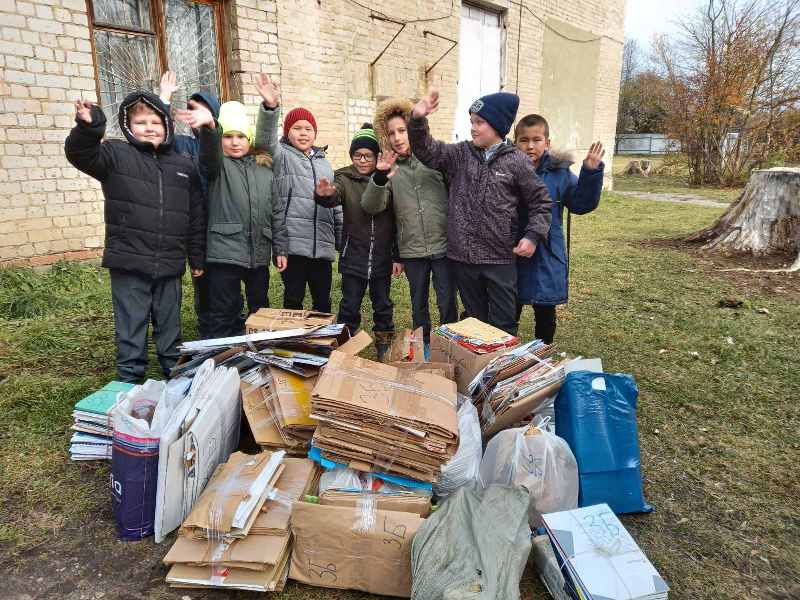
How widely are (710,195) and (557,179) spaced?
47.0 feet

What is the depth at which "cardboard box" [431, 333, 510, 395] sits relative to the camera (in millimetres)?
2756

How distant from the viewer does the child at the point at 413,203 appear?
339cm

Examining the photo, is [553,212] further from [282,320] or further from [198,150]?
[198,150]

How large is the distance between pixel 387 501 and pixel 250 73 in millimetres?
6545

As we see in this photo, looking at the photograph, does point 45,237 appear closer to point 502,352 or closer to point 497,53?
point 502,352

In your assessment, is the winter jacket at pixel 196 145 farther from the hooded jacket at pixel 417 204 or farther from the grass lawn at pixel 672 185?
the grass lawn at pixel 672 185

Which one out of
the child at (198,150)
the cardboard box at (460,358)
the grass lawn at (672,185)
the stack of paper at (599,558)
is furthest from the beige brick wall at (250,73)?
the grass lawn at (672,185)

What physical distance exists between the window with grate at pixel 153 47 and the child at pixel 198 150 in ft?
10.7

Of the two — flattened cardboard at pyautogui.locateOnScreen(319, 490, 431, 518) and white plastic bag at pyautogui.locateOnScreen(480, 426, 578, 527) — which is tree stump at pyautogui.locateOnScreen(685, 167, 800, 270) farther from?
flattened cardboard at pyautogui.locateOnScreen(319, 490, 431, 518)

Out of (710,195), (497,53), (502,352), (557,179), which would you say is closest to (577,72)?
(497,53)

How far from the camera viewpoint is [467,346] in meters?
2.87

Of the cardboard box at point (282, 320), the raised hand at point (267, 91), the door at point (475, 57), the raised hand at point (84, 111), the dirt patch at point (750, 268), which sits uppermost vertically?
the door at point (475, 57)

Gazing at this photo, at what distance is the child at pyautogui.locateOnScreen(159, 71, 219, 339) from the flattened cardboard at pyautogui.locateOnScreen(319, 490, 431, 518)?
194cm

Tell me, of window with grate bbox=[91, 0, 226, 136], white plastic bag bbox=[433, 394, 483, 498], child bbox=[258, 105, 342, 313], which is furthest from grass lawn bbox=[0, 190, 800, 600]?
window with grate bbox=[91, 0, 226, 136]
